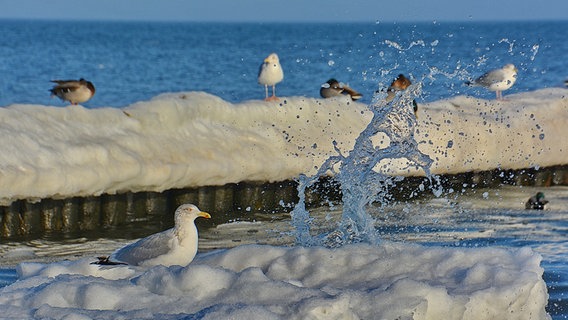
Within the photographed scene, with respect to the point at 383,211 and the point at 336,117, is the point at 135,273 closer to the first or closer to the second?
the point at 383,211

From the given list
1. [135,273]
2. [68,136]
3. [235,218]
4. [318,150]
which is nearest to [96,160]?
[68,136]

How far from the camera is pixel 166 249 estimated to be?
855 centimetres

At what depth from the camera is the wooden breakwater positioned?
1265 cm

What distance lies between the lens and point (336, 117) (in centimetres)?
1606

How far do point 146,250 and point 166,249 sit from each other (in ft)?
0.48

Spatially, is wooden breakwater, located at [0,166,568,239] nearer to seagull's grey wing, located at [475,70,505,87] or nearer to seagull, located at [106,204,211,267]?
seagull, located at [106,204,211,267]

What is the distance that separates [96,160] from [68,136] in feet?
1.83

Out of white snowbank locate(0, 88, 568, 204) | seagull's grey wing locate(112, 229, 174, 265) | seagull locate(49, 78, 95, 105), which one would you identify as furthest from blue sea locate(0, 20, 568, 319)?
seagull locate(49, 78, 95, 105)

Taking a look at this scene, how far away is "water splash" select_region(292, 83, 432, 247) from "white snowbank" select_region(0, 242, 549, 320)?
136cm

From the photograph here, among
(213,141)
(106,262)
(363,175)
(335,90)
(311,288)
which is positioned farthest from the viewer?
(335,90)

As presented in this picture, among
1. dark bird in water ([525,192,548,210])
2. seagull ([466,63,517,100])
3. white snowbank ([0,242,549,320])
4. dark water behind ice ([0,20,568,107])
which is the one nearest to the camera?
white snowbank ([0,242,549,320])

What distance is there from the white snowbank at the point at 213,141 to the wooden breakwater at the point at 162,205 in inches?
7.6

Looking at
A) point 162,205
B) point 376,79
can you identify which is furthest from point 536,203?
point 376,79

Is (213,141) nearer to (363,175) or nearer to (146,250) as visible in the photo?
(363,175)
